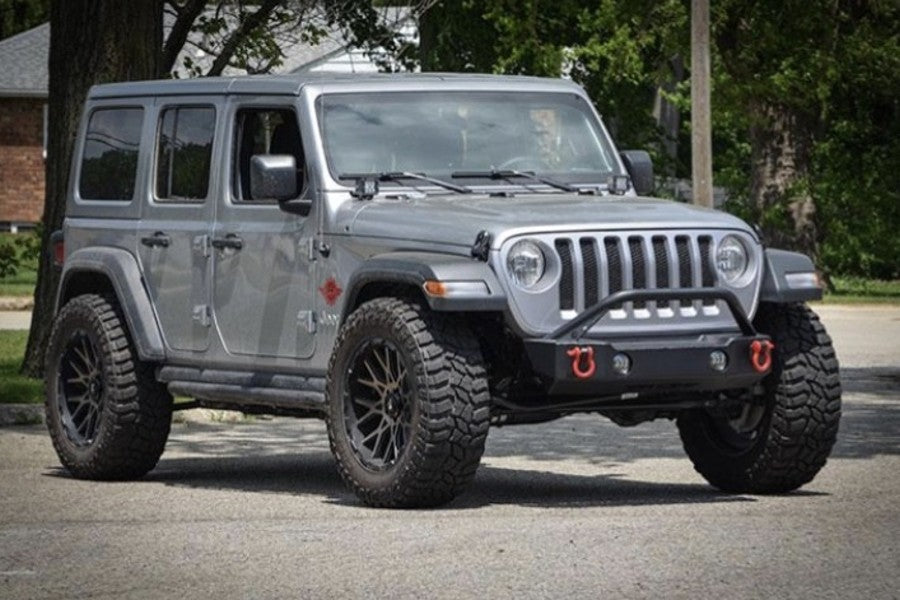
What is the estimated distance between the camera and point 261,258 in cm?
1291

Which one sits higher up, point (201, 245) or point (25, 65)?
point (25, 65)

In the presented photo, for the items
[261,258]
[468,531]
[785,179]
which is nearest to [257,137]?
[261,258]

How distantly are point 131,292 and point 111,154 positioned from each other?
116 cm

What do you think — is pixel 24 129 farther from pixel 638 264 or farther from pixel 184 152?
pixel 638 264

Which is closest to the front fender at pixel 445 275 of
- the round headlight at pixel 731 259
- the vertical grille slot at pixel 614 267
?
the vertical grille slot at pixel 614 267

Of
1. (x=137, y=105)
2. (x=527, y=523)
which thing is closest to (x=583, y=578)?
(x=527, y=523)

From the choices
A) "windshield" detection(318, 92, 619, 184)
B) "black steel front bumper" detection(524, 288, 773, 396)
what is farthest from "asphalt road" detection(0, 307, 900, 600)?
"windshield" detection(318, 92, 619, 184)

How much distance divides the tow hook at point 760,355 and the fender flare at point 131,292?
334 cm

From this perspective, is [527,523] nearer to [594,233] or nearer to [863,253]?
[594,233]

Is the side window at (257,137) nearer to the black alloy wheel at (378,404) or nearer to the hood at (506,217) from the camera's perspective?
the hood at (506,217)

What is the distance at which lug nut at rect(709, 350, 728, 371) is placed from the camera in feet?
38.1

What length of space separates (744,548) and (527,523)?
129cm

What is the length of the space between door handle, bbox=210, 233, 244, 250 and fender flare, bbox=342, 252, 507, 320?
4.67ft

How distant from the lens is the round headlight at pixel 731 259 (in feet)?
39.2
